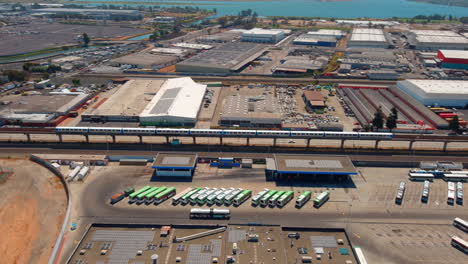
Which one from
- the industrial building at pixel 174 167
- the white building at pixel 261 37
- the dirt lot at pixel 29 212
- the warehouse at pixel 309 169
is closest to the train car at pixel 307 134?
the warehouse at pixel 309 169

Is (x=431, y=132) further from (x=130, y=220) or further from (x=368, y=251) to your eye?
(x=130, y=220)

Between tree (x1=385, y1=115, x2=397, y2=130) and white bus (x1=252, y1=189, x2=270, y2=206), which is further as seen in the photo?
tree (x1=385, y1=115, x2=397, y2=130)

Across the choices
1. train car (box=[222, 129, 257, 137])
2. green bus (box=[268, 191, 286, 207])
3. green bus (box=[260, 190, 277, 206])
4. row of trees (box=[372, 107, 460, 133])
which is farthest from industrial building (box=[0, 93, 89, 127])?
row of trees (box=[372, 107, 460, 133])

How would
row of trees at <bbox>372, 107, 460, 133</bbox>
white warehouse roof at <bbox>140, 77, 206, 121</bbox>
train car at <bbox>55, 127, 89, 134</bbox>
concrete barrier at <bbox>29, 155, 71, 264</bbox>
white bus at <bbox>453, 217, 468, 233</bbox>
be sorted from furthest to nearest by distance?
white warehouse roof at <bbox>140, 77, 206, 121</bbox> → row of trees at <bbox>372, 107, 460, 133</bbox> → train car at <bbox>55, 127, 89, 134</bbox> → white bus at <bbox>453, 217, 468, 233</bbox> → concrete barrier at <bbox>29, 155, 71, 264</bbox>

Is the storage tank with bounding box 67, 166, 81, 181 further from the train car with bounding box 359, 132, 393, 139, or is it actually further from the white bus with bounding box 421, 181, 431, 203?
the white bus with bounding box 421, 181, 431, 203

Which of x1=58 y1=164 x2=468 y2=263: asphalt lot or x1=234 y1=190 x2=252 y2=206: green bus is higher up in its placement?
x1=234 y1=190 x2=252 y2=206: green bus

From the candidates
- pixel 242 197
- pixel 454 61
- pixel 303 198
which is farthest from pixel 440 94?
pixel 242 197

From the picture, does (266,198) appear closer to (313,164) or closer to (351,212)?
(351,212)

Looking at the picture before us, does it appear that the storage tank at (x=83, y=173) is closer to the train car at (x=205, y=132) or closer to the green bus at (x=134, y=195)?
the green bus at (x=134, y=195)
